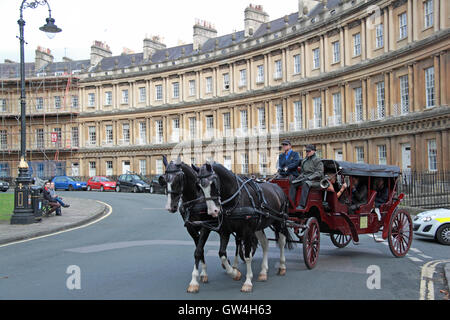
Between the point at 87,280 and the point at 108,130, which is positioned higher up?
the point at 108,130

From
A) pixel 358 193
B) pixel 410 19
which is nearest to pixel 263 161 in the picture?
pixel 410 19

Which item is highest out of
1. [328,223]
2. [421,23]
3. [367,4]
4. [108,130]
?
[367,4]

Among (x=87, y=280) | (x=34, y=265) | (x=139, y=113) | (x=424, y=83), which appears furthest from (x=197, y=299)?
(x=139, y=113)

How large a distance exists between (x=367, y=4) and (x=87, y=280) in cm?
3206

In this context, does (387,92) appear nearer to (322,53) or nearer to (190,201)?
(322,53)

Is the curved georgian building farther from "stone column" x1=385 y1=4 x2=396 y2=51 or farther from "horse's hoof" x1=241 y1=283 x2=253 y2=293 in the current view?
"horse's hoof" x1=241 y1=283 x2=253 y2=293

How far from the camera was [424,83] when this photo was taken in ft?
95.1

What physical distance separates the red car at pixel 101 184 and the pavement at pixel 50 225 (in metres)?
22.8

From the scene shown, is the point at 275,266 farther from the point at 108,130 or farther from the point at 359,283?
the point at 108,130

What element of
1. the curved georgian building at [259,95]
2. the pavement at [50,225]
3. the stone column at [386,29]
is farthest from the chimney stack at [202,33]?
the pavement at [50,225]

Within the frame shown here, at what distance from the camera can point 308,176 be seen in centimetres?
877

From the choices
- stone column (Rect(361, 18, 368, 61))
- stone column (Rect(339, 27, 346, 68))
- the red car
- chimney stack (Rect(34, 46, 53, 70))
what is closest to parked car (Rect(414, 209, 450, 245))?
stone column (Rect(361, 18, 368, 61))
